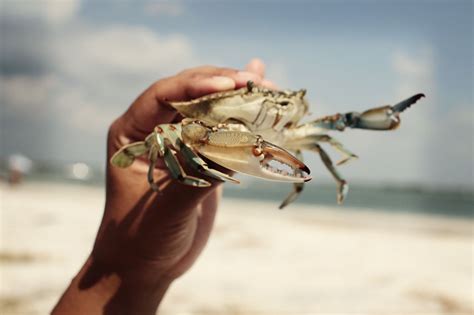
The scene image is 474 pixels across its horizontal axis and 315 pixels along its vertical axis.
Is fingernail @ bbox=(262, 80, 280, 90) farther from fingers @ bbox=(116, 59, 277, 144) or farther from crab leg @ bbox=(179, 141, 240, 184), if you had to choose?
crab leg @ bbox=(179, 141, 240, 184)

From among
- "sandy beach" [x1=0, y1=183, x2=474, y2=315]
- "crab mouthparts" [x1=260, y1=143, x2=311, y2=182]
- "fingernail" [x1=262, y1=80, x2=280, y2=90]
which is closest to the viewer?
"crab mouthparts" [x1=260, y1=143, x2=311, y2=182]

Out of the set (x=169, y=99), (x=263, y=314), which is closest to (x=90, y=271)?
(x=169, y=99)

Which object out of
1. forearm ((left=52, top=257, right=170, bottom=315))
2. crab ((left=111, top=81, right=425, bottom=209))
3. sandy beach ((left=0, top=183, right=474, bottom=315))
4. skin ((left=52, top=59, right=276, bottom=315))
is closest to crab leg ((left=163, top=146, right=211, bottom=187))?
crab ((left=111, top=81, right=425, bottom=209))

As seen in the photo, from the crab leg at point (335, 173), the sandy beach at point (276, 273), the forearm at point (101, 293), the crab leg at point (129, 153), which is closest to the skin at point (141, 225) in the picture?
the forearm at point (101, 293)

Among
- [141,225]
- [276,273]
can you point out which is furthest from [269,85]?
[276,273]

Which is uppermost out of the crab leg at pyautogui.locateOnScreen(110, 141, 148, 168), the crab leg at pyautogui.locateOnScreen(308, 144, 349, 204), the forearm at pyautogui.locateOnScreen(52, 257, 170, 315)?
the crab leg at pyautogui.locateOnScreen(110, 141, 148, 168)

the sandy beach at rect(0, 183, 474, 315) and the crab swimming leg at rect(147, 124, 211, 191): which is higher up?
the crab swimming leg at rect(147, 124, 211, 191)

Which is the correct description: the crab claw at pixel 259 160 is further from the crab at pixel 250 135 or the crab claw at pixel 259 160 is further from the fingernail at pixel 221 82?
the fingernail at pixel 221 82
